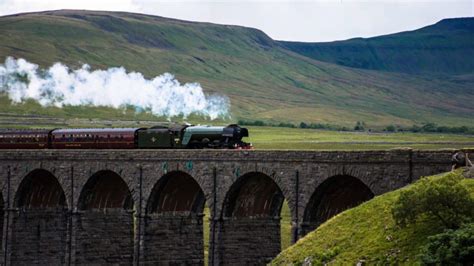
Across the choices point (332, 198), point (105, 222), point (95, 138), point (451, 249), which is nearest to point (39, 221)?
point (95, 138)

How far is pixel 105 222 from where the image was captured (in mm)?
77125

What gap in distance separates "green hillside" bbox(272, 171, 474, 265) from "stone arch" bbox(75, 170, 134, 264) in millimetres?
28234

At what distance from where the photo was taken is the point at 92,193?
76438 mm

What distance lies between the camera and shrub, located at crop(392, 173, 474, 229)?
42.8 metres

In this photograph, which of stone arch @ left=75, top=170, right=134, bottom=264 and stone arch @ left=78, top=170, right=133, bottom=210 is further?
stone arch @ left=75, top=170, right=134, bottom=264

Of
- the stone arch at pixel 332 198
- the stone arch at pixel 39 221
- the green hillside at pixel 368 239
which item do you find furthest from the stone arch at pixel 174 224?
the green hillside at pixel 368 239

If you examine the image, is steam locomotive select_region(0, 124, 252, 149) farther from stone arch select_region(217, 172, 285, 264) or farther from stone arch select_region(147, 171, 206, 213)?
stone arch select_region(217, 172, 285, 264)

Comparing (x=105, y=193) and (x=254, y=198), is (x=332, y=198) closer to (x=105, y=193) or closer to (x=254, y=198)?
(x=254, y=198)

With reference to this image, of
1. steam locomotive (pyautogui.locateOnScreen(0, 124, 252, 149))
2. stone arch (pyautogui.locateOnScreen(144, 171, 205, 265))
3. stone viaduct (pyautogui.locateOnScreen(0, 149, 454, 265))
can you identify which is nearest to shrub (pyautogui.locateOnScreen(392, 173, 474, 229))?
stone viaduct (pyautogui.locateOnScreen(0, 149, 454, 265))

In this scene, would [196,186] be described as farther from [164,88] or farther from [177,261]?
[164,88]

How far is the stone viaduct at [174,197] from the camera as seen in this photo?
188 feet

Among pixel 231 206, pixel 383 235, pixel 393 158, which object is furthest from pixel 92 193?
pixel 383 235

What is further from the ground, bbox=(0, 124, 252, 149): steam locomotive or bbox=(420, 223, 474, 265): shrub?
bbox=(0, 124, 252, 149): steam locomotive

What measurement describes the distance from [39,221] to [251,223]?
2422cm
